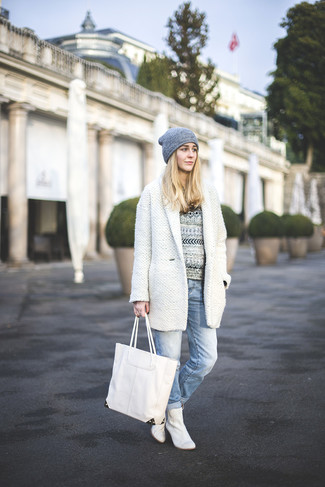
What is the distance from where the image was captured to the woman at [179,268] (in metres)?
3.37

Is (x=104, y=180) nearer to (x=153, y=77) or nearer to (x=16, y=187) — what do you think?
(x=16, y=187)

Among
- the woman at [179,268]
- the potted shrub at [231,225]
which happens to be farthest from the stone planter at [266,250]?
the woman at [179,268]

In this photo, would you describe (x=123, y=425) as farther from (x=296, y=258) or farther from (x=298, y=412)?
(x=296, y=258)

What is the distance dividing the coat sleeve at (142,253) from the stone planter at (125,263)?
6.65 metres

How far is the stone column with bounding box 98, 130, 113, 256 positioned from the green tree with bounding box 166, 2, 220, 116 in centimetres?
1753

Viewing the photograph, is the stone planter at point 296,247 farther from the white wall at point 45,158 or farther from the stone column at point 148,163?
the white wall at point 45,158

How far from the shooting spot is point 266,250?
57.8ft

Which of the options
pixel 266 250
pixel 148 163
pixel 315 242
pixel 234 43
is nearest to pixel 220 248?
pixel 266 250

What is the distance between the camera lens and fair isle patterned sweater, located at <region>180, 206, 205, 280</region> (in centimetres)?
344

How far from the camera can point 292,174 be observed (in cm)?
4488

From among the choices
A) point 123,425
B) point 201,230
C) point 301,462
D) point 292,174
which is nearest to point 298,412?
point 301,462

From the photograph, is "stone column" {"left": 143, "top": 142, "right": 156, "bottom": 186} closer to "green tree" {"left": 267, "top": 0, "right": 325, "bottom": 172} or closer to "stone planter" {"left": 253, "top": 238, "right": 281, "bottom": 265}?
"stone planter" {"left": 253, "top": 238, "right": 281, "bottom": 265}

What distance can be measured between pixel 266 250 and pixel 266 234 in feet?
2.02

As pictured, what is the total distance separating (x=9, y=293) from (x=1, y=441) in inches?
299
